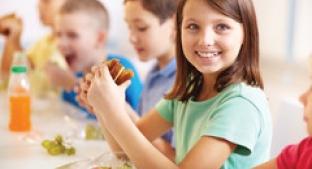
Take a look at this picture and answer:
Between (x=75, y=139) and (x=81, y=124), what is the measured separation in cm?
19

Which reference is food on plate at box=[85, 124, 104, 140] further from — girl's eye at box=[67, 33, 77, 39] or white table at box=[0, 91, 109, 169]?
girl's eye at box=[67, 33, 77, 39]

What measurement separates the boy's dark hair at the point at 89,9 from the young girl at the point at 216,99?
2.81 ft

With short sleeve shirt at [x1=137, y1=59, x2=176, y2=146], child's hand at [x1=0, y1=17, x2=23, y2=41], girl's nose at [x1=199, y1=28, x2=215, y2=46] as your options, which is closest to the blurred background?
short sleeve shirt at [x1=137, y1=59, x2=176, y2=146]

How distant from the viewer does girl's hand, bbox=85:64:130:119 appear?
1.08 metres

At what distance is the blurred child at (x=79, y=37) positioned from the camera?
6.57ft

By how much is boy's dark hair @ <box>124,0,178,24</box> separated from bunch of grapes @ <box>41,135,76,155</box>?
521 mm

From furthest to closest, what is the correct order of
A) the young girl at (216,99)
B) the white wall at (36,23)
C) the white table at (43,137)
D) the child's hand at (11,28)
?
the white wall at (36,23) < the child's hand at (11,28) < the white table at (43,137) < the young girl at (216,99)

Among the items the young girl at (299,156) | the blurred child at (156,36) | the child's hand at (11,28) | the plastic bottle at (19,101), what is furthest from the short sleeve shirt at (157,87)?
the child's hand at (11,28)

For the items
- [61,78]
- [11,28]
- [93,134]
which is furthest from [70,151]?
[11,28]

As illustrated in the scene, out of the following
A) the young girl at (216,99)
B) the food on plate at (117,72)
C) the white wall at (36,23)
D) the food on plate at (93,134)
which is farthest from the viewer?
the white wall at (36,23)

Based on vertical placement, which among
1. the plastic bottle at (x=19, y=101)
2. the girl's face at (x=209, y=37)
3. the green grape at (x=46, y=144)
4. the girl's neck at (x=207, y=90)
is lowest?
the green grape at (x=46, y=144)

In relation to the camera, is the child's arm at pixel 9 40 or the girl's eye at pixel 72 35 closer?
the girl's eye at pixel 72 35

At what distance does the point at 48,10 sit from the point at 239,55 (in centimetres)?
159

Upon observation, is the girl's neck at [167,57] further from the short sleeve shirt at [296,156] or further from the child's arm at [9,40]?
the child's arm at [9,40]
